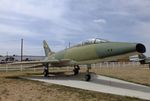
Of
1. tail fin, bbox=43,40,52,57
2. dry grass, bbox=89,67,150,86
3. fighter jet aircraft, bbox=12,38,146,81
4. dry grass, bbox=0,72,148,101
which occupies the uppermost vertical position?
tail fin, bbox=43,40,52,57

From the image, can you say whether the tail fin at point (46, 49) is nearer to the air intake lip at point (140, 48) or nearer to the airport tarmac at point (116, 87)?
the airport tarmac at point (116, 87)

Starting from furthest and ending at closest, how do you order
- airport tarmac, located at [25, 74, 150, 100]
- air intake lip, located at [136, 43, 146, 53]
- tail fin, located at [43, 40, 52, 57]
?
tail fin, located at [43, 40, 52, 57], air intake lip, located at [136, 43, 146, 53], airport tarmac, located at [25, 74, 150, 100]

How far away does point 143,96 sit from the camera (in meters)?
13.4

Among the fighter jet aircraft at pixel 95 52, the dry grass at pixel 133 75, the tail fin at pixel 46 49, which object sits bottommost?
the dry grass at pixel 133 75

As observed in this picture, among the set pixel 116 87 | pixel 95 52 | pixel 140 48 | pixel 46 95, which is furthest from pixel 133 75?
pixel 46 95

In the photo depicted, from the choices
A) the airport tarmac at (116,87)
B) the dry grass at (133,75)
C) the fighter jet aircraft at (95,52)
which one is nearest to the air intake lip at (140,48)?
the fighter jet aircraft at (95,52)

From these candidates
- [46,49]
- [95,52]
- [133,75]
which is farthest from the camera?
[46,49]

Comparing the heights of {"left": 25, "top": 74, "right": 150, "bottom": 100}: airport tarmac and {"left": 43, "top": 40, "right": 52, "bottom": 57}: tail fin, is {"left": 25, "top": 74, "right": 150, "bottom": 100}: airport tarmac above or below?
below

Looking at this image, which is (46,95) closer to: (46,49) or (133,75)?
(133,75)

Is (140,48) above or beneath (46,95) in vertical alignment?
above

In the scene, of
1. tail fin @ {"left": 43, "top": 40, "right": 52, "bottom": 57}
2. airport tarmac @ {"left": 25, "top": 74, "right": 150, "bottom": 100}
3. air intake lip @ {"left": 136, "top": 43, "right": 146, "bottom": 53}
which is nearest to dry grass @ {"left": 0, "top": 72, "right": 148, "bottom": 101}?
airport tarmac @ {"left": 25, "top": 74, "right": 150, "bottom": 100}

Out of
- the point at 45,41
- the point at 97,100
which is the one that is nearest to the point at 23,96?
the point at 97,100

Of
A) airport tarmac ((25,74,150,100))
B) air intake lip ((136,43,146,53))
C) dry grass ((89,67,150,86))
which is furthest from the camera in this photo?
dry grass ((89,67,150,86))

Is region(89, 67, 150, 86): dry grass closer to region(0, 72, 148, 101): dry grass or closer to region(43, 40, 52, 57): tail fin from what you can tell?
region(43, 40, 52, 57): tail fin
